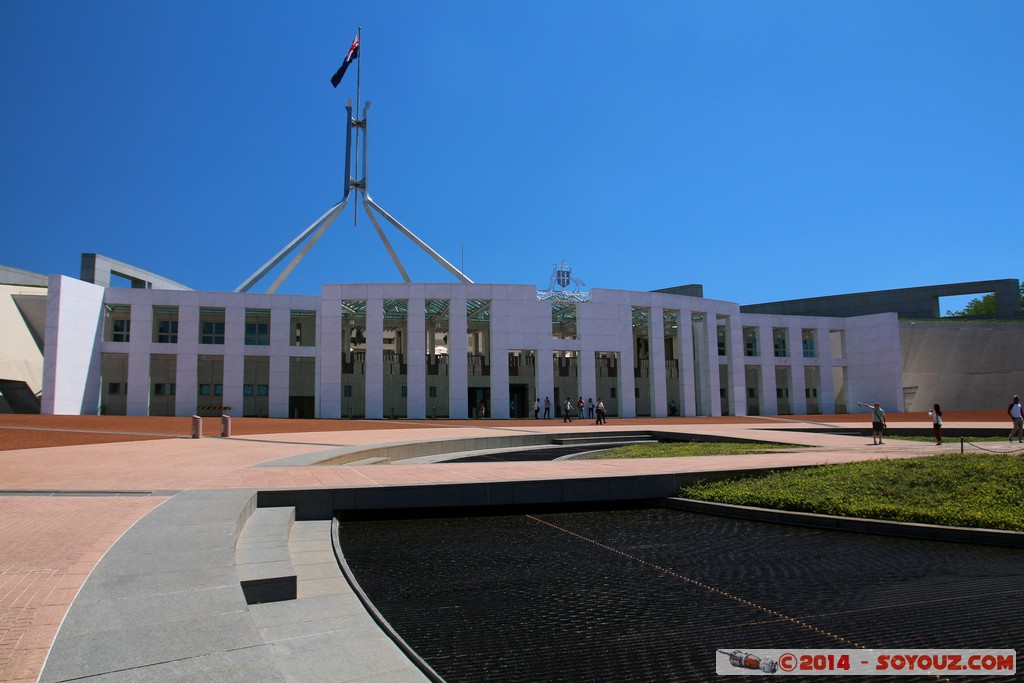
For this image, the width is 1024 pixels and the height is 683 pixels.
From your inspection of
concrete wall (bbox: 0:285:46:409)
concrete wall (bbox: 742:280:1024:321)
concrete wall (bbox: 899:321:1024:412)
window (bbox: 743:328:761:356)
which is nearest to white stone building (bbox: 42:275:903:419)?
window (bbox: 743:328:761:356)

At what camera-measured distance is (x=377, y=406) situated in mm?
42938

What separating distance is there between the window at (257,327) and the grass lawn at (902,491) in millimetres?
40561

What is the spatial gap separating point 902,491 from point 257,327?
1744 inches

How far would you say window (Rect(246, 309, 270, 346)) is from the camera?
4616 centimetres

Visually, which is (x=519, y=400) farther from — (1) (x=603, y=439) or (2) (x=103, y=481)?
(2) (x=103, y=481)

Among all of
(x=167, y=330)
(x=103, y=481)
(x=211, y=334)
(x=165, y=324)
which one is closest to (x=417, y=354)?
(x=211, y=334)

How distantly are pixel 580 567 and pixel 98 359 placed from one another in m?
45.1

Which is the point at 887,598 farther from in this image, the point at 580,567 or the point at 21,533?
the point at 21,533

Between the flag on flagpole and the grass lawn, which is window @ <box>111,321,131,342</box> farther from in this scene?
the grass lawn

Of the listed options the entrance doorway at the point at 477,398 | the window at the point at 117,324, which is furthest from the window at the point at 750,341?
the window at the point at 117,324

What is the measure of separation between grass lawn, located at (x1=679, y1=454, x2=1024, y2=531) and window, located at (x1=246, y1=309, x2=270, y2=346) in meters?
40.6

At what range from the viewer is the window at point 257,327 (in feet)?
151

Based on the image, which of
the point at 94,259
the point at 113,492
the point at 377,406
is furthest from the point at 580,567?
the point at 94,259

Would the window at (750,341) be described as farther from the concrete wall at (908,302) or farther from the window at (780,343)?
the concrete wall at (908,302)
